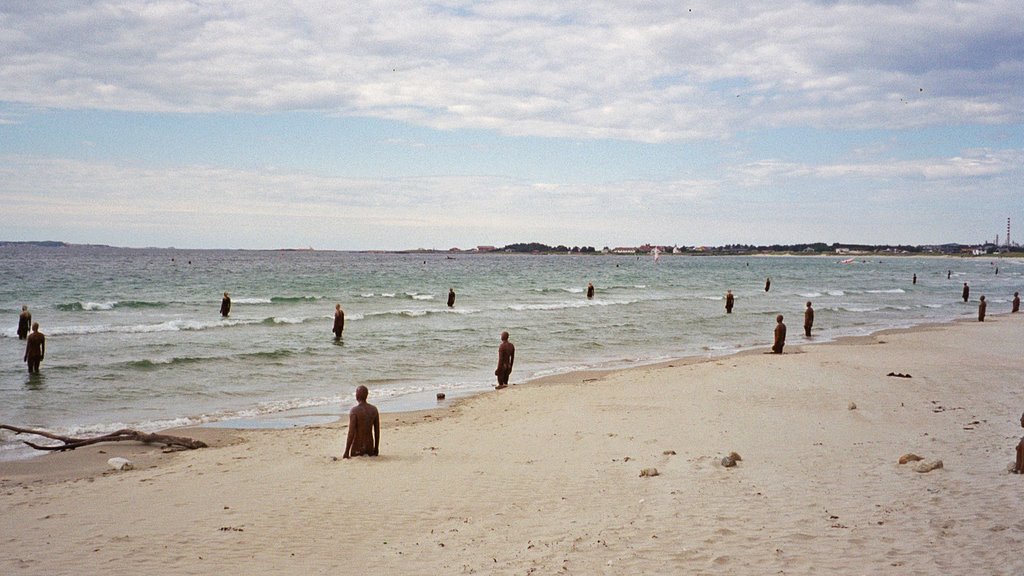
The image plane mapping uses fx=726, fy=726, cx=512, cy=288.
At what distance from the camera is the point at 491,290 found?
5684 cm

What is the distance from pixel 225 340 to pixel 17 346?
5.95 metres

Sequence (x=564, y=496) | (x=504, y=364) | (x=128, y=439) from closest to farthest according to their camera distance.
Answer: (x=564, y=496)
(x=128, y=439)
(x=504, y=364)

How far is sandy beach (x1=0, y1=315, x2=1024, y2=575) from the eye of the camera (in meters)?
6.03

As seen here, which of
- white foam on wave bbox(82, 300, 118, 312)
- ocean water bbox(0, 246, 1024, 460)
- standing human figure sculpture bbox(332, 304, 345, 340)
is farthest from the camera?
white foam on wave bbox(82, 300, 118, 312)

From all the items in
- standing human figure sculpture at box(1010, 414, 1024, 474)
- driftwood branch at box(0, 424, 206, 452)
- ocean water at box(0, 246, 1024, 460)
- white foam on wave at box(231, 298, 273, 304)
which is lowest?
white foam on wave at box(231, 298, 273, 304)

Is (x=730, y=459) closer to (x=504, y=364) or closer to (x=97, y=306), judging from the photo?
(x=504, y=364)

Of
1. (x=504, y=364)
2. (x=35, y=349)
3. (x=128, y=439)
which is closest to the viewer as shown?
(x=128, y=439)

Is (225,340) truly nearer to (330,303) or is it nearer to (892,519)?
(330,303)

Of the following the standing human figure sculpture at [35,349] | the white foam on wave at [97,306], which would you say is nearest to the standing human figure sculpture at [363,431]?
the standing human figure sculpture at [35,349]

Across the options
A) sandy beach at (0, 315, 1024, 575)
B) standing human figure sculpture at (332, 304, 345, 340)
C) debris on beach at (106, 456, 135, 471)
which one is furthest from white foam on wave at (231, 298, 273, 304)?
debris on beach at (106, 456, 135, 471)

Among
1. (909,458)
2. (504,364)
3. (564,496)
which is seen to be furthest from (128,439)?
(909,458)

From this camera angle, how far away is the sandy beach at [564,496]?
6027mm

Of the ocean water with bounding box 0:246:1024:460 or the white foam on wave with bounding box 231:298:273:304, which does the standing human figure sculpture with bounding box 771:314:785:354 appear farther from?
the white foam on wave with bounding box 231:298:273:304

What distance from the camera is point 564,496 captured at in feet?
25.5
